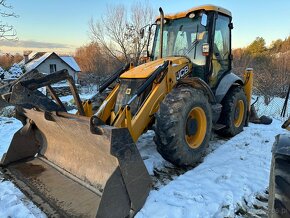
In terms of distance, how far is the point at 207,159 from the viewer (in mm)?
4613

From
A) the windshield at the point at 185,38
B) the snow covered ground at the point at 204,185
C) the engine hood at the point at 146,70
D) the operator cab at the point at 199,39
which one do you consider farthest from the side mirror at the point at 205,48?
the snow covered ground at the point at 204,185

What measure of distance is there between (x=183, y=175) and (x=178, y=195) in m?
0.59

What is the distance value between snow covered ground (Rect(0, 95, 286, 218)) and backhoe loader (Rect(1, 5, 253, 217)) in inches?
7.1

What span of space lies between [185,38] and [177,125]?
2202mm

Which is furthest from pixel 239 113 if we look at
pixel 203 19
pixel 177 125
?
pixel 177 125

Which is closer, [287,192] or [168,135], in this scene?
[287,192]

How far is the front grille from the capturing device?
4.20m

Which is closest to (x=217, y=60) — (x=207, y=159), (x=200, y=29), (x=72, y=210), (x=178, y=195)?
(x=200, y=29)

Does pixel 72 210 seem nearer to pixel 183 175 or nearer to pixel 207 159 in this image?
pixel 183 175

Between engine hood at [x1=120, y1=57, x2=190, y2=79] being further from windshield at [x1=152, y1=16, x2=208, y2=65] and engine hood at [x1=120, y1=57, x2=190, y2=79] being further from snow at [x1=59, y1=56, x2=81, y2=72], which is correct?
snow at [x1=59, y1=56, x2=81, y2=72]

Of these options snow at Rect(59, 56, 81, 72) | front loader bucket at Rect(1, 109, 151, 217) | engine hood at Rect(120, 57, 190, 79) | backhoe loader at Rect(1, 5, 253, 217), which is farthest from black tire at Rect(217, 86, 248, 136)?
snow at Rect(59, 56, 81, 72)

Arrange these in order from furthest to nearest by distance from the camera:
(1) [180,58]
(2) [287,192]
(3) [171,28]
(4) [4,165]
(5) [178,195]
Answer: (3) [171,28] < (1) [180,58] < (4) [4,165] < (5) [178,195] < (2) [287,192]

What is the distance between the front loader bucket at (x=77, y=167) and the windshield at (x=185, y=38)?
9.16ft

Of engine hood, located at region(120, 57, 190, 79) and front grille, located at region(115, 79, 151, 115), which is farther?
engine hood, located at region(120, 57, 190, 79)
